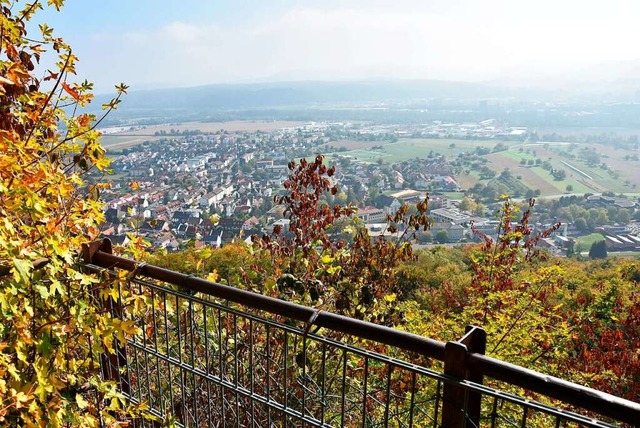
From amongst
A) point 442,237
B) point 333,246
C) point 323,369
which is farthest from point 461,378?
point 442,237

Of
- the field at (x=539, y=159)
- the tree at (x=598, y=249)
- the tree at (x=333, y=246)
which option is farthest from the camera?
the field at (x=539, y=159)

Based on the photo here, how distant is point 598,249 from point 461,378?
16090 millimetres

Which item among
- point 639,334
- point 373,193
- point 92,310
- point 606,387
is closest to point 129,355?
point 92,310

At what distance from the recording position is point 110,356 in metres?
2.56

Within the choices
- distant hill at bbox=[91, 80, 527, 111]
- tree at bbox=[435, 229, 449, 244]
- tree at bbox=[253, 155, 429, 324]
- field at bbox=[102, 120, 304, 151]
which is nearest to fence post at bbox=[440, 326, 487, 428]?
tree at bbox=[253, 155, 429, 324]

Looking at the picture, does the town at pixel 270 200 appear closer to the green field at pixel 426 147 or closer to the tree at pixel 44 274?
the tree at pixel 44 274

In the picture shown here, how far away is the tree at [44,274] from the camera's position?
171 cm

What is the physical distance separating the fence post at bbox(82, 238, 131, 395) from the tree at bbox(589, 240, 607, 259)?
15473mm

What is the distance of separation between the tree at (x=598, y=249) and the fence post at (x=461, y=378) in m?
15.7

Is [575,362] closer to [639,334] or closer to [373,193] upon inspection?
[639,334]

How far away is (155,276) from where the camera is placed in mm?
2094

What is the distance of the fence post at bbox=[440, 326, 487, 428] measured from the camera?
1309 mm

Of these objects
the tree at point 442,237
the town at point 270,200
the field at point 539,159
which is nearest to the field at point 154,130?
the town at point 270,200

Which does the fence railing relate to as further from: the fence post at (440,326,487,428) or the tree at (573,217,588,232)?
the tree at (573,217,588,232)
